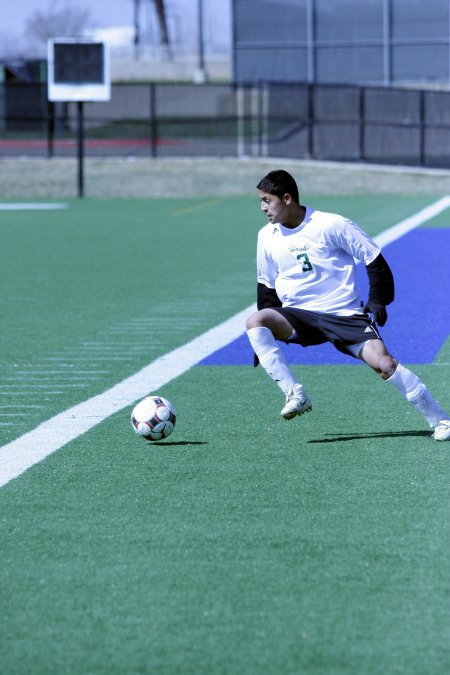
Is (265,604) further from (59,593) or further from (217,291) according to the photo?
(217,291)

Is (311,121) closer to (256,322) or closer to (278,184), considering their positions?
(256,322)

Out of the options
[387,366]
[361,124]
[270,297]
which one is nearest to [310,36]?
[361,124]

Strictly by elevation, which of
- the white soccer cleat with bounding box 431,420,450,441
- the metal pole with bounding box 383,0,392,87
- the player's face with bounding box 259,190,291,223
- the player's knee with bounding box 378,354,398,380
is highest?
the metal pole with bounding box 383,0,392,87

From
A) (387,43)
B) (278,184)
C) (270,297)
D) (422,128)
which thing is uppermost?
(387,43)

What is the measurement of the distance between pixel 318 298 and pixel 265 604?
10.8 ft

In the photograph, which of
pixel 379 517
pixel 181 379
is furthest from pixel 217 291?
pixel 379 517

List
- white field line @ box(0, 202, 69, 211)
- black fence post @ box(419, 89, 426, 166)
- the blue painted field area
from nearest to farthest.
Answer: the blue painted field area, white field line @ box(0, 202, 69, 211), black fence post @ box(419, 89, 426, 166)

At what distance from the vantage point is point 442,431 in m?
7.60

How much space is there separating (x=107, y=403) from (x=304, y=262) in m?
1.85

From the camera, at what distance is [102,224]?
2483cm

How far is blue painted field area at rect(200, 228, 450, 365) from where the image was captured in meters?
11.0

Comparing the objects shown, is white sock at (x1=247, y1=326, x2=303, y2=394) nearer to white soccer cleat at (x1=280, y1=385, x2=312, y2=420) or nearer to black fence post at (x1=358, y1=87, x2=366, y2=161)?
white soccer cleat at (x1=280, y1=385, x2=312, y2=420)

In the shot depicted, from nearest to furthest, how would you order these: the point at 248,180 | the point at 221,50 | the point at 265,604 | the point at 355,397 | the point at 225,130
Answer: the point at 265,604 → the point at 355,397 → the point at 248,180 → the point at 225,130 → the point at 221,50

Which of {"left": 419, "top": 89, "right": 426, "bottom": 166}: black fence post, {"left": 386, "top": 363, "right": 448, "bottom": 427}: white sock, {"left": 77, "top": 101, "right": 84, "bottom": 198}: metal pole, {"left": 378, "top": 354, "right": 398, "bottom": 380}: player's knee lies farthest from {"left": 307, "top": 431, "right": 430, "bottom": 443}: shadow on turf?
{"left": 419, "top": 89, "right": 426, "bottom": 166}: black fence post
